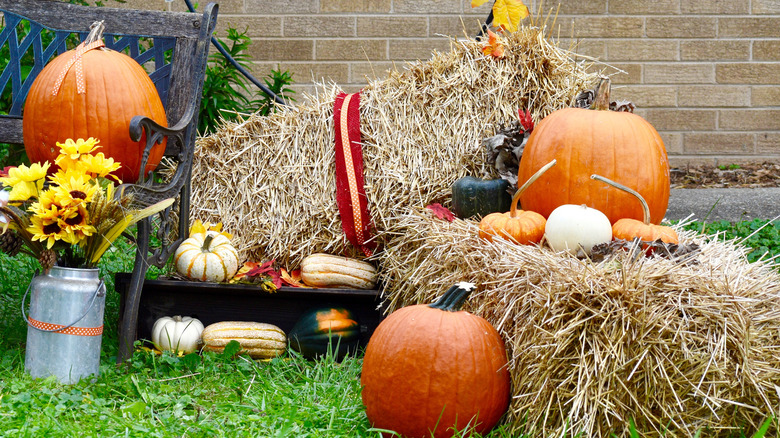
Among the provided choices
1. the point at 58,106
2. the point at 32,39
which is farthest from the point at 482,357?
the point at 32,39

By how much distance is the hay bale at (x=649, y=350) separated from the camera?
199 centimetres

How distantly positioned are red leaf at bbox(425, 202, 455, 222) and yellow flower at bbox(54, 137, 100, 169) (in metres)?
1.43

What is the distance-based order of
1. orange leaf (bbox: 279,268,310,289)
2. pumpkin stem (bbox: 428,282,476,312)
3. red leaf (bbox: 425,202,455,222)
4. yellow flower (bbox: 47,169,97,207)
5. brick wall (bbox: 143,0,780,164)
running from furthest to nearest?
brick wall (bbox: 143,0,780,164) → orange leaf (bbox: 279,268,310,289) → red leaf (bbox: 425,202,455,222) → yellow flower (bbox: 47,169,97,207) → pumpkin stem (bbox: 428,282,476,312)

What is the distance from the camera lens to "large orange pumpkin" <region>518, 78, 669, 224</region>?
285cm

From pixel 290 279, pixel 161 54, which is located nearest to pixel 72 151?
pixel 161 54

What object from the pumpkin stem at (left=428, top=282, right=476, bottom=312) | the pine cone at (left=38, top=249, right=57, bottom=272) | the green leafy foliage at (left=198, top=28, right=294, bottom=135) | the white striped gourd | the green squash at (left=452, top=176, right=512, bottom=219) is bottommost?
the white striped gourd

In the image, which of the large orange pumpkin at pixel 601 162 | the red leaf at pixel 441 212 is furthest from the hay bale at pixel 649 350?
the red leaf at pixel 441 212

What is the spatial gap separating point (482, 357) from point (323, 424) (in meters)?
0.60

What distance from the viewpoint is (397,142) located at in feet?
11.4

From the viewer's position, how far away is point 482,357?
2232 millimetres

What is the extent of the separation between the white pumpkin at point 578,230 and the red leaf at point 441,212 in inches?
27.1

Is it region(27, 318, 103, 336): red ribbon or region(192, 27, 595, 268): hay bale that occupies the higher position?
region(192, 27, 595, 268): hay bale

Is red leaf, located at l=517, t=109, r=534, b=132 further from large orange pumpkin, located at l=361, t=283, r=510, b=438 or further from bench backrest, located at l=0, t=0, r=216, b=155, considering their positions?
bench backrest, located at l=0, t=0, r=216, b=155

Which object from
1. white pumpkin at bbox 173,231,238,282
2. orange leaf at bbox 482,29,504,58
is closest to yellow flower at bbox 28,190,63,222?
white pumpkin at bbox 173,231,238,282
